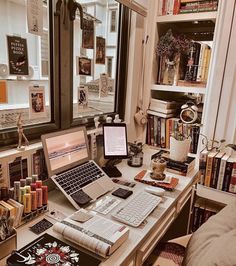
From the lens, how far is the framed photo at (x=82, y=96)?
1574 millimetres

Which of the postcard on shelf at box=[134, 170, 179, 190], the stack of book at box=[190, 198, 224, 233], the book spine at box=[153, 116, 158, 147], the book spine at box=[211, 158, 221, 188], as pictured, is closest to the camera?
the postcard on shelf at box=[134, 170, 179, 190]

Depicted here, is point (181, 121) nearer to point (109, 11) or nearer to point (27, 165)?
point (109, 11)

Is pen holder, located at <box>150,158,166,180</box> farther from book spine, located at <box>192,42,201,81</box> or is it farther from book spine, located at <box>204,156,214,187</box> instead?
book spine, located at <box>192,42,201,81</box>

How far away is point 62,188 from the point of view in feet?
3.76

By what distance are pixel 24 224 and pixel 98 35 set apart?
127 centimetres

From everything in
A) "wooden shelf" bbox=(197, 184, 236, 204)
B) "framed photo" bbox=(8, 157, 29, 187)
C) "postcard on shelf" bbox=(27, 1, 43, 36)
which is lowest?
"wooden shelf" bbox=(197, 184, 236, 204)

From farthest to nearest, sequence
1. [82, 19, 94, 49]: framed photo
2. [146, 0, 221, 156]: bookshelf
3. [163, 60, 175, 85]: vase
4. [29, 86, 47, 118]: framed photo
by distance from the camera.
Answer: [163, 60, 175, 85]: vase, [146, 0, 221, 156]: bookshelf, [82, 19, 94, 49]: framed photo, [29, 86, 47, 118]: framed photo

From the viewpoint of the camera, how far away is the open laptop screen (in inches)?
46.5

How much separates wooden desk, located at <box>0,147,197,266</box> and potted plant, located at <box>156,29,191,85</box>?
2.85 feet

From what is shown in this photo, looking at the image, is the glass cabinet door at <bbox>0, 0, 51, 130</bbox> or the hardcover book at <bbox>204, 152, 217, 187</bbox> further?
the hardcover book at <bbox>204, 152, 217, 187</bbox>

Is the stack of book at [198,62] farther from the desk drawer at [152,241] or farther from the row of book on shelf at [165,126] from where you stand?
the desk drawer at [152,241]

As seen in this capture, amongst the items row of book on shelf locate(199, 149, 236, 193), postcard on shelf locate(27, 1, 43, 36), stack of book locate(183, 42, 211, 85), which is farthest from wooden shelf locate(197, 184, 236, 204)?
postcard on shelf locate(27, 1, 43, 36)

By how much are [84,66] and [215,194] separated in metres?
1.26

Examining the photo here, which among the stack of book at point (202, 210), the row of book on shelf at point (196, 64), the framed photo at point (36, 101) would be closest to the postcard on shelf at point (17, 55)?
the framed photo at point (36, 101)
